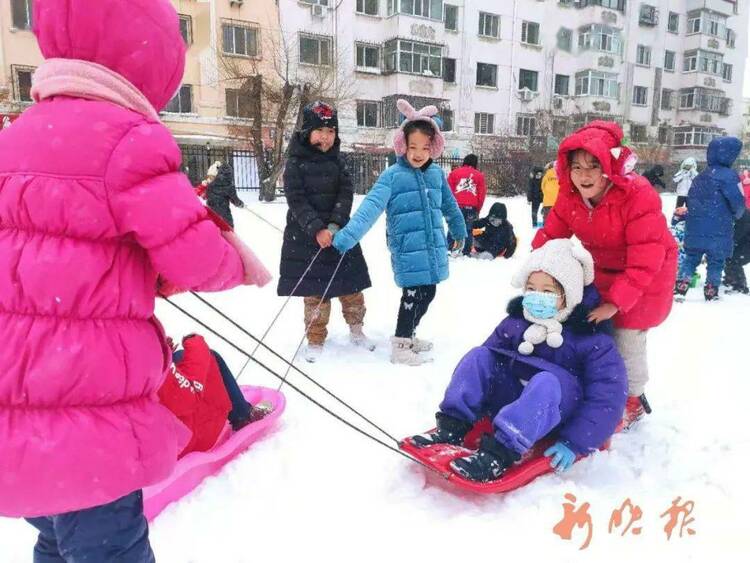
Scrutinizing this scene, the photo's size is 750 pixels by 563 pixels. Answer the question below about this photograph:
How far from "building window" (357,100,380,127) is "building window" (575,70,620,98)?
12.3 metres

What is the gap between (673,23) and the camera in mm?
35250

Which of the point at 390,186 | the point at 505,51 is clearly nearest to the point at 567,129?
the point at 505,51

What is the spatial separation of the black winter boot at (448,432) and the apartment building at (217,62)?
65.4 ft

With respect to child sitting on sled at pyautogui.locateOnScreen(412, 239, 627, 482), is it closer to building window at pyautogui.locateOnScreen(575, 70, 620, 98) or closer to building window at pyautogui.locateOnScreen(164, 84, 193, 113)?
building window at pyautogui.locateOnScreen(164, 84, 193, 113)

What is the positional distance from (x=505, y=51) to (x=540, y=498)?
29.4 meters

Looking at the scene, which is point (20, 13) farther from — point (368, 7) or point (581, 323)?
point (581, 323)

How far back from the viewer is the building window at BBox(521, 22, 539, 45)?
A: 95.8ft

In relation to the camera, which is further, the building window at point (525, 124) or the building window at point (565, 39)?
the building window at point (565, 39)

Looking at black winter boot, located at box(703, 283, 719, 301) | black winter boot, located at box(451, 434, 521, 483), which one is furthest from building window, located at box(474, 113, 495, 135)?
black winter boot, located at box(451, 434, 521, 483)

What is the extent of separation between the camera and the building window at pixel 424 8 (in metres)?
25.7

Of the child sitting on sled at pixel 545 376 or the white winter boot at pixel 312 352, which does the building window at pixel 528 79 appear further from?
the child sitting on sled at pixel 545 376

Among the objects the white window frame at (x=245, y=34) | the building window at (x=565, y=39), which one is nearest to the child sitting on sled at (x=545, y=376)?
the white window frame at (x=245, y=34)

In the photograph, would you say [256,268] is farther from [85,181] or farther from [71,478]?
[71,478]

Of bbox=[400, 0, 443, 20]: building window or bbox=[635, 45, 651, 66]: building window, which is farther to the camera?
bbox=[635, 45, 651, 66]: building window
